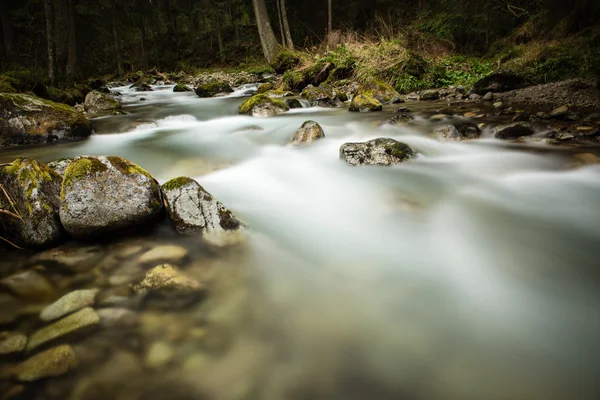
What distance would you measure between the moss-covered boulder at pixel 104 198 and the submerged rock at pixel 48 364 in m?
1.08

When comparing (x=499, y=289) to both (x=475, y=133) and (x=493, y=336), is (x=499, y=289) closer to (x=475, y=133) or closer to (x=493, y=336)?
(x=493, y=336)

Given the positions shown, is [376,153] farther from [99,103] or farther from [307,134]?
[99,103]

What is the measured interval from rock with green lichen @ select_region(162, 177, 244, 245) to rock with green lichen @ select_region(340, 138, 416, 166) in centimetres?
225

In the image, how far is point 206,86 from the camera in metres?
12.7

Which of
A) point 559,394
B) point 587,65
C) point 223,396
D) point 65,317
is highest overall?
point 587,65

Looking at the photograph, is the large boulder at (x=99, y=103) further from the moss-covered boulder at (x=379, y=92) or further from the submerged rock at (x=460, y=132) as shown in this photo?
the submerged rock at (x=460, y=132)

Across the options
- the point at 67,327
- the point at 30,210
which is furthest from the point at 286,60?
the point at 67,327

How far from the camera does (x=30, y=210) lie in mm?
2344

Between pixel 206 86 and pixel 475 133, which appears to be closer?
pixel 475 133

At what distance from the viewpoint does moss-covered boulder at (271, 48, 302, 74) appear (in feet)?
47.6

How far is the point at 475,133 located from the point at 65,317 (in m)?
5.84

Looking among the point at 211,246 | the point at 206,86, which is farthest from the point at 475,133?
the point at 206,86

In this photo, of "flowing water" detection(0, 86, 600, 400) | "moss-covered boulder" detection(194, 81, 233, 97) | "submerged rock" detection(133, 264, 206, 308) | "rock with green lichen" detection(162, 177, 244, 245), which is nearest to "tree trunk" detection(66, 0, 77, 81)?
"moss-covered boulder" detection(194, 81, 233, 97)

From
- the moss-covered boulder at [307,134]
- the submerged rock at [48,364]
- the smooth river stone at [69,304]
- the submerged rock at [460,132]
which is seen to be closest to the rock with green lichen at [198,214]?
the smooth river stone at [69,304]
